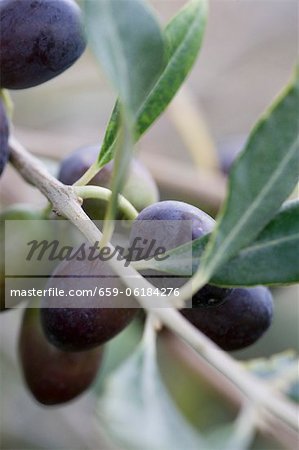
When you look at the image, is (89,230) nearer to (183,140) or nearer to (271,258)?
(271,258)

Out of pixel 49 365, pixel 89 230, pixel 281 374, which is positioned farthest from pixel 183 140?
pixel 89 230

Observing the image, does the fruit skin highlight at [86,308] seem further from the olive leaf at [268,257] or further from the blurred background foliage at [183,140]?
the blurred background foliage at [183,140]

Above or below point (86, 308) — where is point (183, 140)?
below

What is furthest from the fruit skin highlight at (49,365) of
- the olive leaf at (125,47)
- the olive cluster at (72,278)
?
the olive leaf at (125,47)

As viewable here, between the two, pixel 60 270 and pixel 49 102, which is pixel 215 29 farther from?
pixel 60 270

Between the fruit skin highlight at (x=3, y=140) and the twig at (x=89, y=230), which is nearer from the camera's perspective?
the twig at (x=89, y=230)
